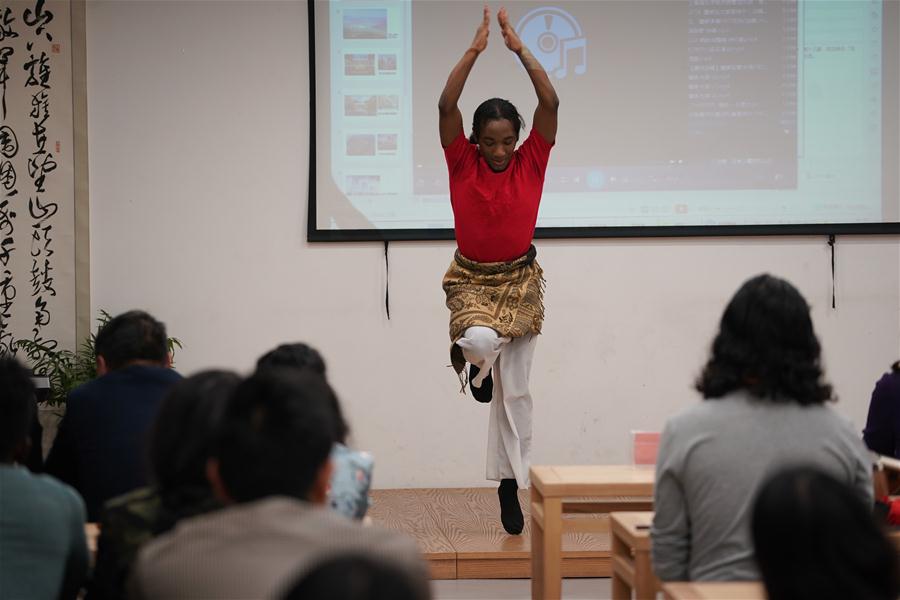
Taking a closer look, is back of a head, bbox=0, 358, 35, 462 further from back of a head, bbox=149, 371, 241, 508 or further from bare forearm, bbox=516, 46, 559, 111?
bare forearm, bbox=516, 46, 559, 111

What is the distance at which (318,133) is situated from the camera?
5172mm

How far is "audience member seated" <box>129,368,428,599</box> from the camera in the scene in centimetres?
118

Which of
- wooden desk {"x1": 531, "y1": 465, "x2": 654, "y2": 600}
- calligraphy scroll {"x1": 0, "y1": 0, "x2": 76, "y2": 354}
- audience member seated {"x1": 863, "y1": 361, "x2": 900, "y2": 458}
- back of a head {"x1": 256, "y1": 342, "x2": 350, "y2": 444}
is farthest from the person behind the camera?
calligraphy scroll {"x1": 0, "y1": 0, "x2": 76, "y2": 354}

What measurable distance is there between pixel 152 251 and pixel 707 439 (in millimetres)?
3810

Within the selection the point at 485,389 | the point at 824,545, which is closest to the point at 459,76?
the point at 485,389

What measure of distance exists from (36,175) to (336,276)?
1.49m

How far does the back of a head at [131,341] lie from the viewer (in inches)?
97.8

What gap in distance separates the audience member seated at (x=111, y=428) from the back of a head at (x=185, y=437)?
33.3 inches

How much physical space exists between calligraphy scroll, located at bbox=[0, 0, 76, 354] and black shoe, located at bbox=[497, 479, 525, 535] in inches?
92.5

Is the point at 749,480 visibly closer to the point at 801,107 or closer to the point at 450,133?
the point at 450,133

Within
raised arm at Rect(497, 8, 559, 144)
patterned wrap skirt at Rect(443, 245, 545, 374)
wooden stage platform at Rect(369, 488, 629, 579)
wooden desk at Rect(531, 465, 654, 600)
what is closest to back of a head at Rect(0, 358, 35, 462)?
wooden desk at Rect(531, 465, 654, 600)

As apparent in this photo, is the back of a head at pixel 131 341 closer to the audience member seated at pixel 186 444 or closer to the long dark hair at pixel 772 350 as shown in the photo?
the audience member seated at pixel 186 444

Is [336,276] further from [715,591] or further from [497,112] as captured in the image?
[715,591]

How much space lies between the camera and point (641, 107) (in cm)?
518
